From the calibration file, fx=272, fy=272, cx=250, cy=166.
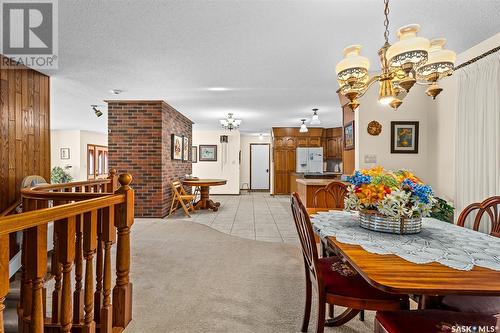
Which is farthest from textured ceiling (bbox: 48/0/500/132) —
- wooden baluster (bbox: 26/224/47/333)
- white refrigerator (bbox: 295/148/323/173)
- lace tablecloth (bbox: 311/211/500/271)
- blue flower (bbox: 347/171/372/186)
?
white refrigerator (bbox: 295/148/323/173)

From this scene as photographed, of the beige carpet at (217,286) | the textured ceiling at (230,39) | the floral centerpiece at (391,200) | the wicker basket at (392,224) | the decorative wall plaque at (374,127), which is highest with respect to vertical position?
the textured ceiling at (230,39)

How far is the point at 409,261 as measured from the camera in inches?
45.2

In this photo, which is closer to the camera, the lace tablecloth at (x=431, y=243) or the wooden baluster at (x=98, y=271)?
the lace tablecloth at (x=431, y=243)

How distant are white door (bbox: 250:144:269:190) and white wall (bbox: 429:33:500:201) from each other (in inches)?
288

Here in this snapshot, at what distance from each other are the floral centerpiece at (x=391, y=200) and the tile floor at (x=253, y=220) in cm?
233

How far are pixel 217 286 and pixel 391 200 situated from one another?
168cm

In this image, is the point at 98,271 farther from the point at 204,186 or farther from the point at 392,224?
the point at 204,186

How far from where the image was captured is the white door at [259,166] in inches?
423

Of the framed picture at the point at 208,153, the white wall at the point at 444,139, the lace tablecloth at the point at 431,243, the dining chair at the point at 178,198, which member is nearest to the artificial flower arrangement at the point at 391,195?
the lace tablecloth at the point at 431,243

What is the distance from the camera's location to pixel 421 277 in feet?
3.30

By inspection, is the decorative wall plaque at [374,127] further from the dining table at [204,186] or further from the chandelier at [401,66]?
the dining table at [204,186]

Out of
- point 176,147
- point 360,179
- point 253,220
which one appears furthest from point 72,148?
point 360,179

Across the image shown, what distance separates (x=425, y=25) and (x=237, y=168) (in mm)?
7581

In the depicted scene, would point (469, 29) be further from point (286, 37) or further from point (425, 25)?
point (286, 37)
